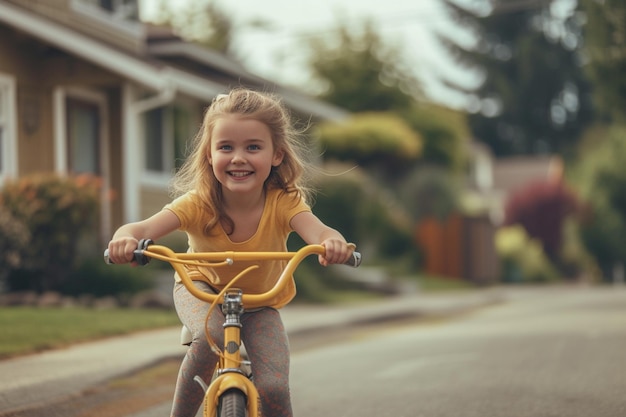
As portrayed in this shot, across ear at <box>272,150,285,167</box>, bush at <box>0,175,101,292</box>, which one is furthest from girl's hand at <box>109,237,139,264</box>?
bush at <box>0,175,101,292</box>

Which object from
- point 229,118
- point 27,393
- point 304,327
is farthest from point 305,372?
point 229,118

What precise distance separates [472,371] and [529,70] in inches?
2007

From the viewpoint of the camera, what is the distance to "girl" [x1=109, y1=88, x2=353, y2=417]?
429cm

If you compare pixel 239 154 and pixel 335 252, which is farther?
pixel 239 154

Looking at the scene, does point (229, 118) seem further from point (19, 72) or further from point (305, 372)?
point (19, 72)

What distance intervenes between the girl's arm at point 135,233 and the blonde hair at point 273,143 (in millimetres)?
166

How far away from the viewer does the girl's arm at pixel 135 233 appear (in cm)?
405

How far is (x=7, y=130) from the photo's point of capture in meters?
14.8

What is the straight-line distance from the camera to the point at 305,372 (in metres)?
8.55

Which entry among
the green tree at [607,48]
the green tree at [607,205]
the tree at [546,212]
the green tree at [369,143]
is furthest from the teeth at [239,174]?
the tree at [546,212]

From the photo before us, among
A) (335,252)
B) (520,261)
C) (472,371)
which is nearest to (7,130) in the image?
(472,371)

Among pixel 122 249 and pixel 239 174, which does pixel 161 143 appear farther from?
pixel 122 249

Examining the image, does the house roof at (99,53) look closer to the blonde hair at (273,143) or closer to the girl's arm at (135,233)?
the blonde hair at (273,143)

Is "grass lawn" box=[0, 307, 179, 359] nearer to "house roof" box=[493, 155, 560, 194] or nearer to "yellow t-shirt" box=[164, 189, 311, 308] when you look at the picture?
"yellow t-shirt" box=[164, 189, 311, 308]
